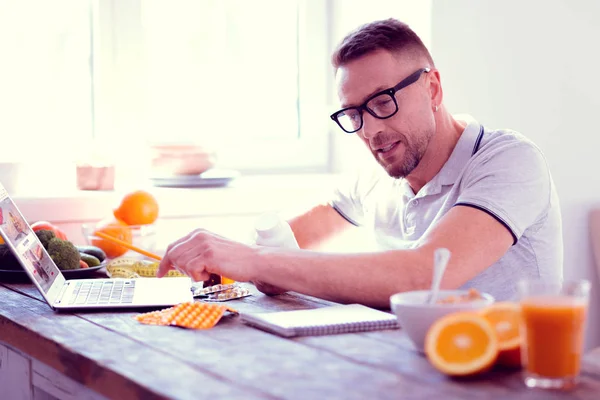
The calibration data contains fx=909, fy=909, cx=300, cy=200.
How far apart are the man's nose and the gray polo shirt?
A: 0.17m

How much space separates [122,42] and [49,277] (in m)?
1.45

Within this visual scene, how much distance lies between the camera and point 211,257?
1.73 m

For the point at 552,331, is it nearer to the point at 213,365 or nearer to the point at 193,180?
the point at 213,365

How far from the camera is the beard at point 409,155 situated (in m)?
2.05

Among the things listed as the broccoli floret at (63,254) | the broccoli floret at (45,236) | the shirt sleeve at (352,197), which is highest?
the shirt sleeve at (352,197)

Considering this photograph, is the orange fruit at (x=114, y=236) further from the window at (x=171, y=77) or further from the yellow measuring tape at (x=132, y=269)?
the window at (x=171, y=77)

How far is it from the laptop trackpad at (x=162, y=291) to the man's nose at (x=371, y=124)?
0.52 m

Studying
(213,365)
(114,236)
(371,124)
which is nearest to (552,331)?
(213,365)

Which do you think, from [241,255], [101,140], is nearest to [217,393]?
[241,255]

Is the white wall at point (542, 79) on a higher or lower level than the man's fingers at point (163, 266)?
higher

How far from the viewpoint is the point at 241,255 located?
5.71 feet

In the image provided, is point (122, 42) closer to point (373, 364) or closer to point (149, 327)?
point (149, 327)

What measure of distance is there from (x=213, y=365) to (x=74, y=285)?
2.49 feet

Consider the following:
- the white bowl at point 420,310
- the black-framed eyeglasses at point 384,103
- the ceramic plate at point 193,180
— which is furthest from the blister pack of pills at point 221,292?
the ceramic plate at point 193,180
